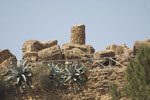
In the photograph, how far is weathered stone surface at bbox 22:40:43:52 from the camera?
73.6ft

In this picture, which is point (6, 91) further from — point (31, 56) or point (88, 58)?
point (31, 56)

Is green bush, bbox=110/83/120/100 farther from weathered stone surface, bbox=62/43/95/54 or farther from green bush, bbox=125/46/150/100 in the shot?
weathered stone surface, bbox=62/43/95/54

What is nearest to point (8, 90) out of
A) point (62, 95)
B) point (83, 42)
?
point (62, 95)

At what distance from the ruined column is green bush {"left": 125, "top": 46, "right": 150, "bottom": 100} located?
36.1ft

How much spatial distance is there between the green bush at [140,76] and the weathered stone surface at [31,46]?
9350 mm

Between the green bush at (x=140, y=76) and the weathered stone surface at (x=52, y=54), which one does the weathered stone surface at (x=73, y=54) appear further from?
the green bush at (x=140, y=76)

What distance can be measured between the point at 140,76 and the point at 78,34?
12.0m

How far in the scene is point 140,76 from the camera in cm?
1380

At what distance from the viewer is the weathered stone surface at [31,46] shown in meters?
22.4

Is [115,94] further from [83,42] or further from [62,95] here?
[83,42]

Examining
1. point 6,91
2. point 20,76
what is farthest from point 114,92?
point 6,91

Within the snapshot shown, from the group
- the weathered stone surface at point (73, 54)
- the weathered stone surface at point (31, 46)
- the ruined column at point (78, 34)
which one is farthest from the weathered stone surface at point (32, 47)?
the ruined column at point (78, 34)

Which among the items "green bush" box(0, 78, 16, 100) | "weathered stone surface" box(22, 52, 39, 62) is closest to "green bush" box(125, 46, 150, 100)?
"green bush" box(0, 78, 16, 100)

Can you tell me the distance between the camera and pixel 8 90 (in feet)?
54.0
